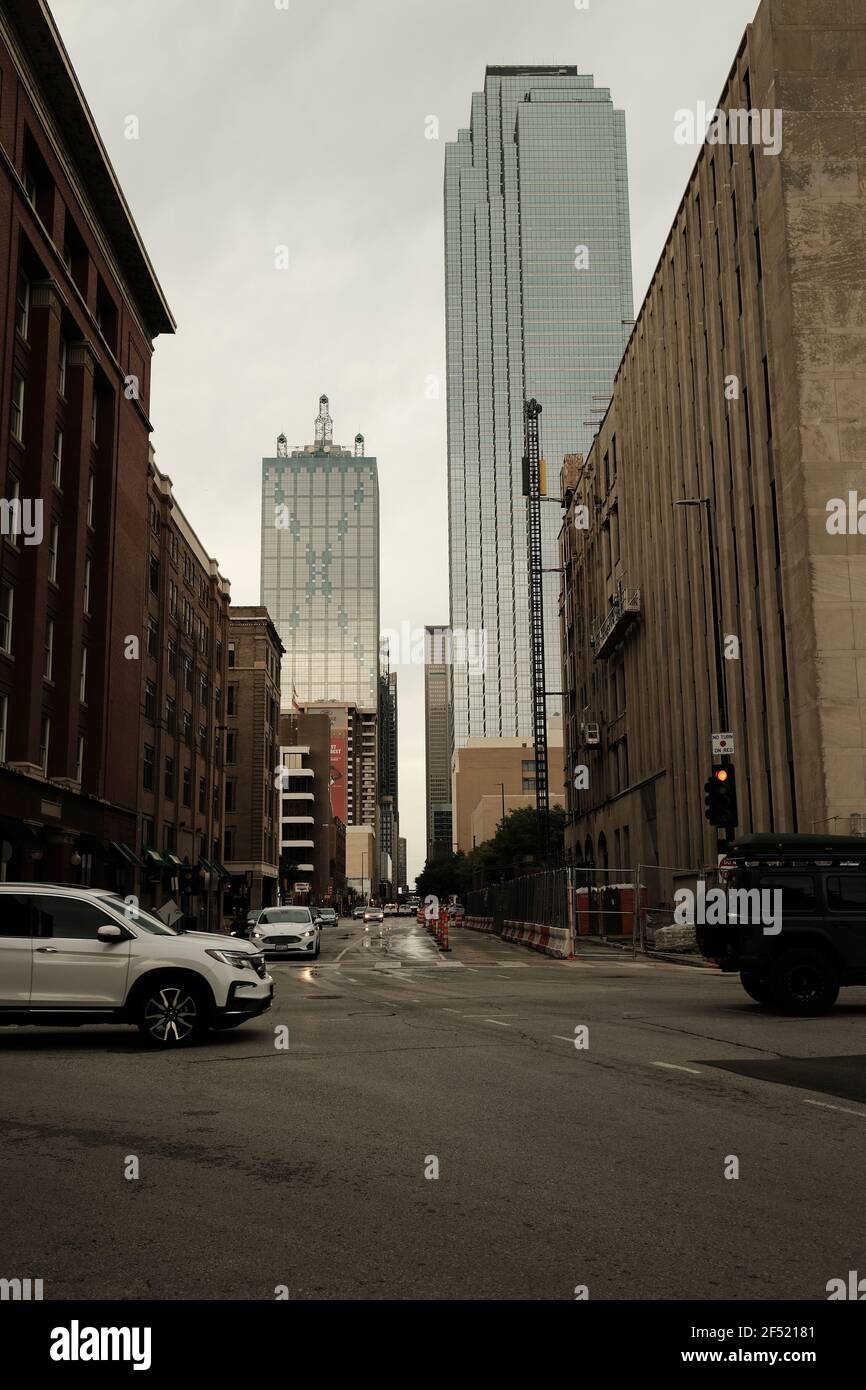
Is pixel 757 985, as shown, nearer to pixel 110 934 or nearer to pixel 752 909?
pixel 752 909

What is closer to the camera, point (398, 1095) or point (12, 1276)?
point (12, 1276)

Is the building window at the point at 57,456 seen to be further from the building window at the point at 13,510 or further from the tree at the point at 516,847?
the tree at the point at 516,847

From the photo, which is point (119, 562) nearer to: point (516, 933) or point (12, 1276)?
point (516, 933)

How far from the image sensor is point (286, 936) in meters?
32.4

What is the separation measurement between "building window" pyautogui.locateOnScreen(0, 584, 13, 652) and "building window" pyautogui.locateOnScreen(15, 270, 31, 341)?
8807 mm

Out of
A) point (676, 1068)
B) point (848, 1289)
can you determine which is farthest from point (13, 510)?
point (848, 1289)

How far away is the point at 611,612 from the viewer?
5778cm

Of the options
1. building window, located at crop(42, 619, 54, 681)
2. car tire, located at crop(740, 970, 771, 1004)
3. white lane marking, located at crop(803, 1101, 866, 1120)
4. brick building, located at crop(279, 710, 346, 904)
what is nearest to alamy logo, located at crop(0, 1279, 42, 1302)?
white lane marking, located at crop(803, 1101, 866, 1120)

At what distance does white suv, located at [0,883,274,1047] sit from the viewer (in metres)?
11.8

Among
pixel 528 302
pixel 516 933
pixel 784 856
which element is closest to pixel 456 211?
pixel 528 302

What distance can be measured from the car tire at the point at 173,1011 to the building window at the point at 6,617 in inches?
957

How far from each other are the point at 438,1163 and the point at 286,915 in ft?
92.4

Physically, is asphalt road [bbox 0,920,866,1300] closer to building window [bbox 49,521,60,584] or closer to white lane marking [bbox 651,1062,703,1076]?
white lane marking [bbox 651,1062,703,1076]
